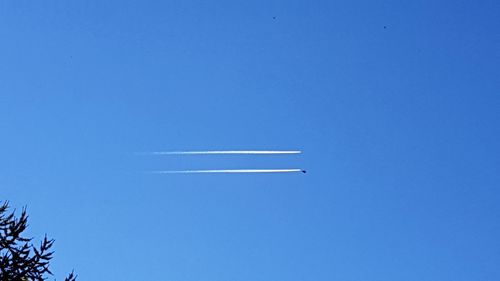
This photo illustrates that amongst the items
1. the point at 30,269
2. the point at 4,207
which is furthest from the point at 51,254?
the point at 4,207

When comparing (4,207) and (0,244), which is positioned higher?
(4,207)

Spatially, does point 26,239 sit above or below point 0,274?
above

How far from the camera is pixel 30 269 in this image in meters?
15.0

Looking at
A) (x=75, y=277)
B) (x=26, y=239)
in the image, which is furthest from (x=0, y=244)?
(x=75, y=277)

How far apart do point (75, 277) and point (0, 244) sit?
2260mm

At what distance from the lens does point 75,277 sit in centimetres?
1584

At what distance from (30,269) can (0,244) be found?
112cm

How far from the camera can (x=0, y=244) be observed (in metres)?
15.1

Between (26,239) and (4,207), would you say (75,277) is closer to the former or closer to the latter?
(26,239)

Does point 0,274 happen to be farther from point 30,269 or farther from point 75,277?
point 75,277

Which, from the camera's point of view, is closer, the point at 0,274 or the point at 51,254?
the point at 0,274

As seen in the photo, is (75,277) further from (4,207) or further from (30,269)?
(4,207)

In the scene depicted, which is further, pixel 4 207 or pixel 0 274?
pixel 4 207

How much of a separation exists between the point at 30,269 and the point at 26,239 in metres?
0.84
